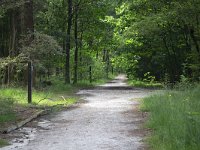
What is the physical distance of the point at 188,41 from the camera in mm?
29141

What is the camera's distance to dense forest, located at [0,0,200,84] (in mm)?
20547

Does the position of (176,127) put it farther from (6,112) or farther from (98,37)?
(98,37)

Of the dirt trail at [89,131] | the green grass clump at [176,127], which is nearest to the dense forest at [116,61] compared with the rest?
the green grass clump at [176,127]

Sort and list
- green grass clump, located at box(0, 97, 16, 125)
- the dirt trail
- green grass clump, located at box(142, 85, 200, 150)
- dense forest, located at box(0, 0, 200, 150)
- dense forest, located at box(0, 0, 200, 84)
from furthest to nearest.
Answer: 1. dense forest, located at box(0, 0, 200, 84)
2. green grass clump, located at box(0, 97, 16, 125)
3. dense forest, located at box(0, 0, 200, 150)
4. the dirt trail
5. green grass clump, located at box(142, 85, 200, 150)

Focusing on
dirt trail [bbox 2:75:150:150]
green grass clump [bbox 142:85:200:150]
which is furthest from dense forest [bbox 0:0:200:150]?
dirt trail [bbox 2:75:150:150]

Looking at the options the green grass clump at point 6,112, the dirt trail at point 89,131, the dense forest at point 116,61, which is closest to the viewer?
the dirt trail at point 89,131

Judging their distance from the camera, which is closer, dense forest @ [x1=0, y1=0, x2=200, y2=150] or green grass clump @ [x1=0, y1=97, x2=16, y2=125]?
dense forest @ [x1=0, y1=0, x2=200, y2=150]

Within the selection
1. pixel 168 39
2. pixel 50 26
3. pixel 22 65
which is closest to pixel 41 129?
pixel 22 65

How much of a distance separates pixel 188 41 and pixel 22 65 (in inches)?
610

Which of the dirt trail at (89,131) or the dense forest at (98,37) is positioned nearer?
the dirt trail at (89,131)

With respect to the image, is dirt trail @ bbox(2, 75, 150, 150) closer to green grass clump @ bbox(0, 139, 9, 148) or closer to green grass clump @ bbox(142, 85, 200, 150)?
green grass clump @ bbox(0, 139, 9, 148)

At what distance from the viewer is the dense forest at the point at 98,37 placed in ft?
67.4

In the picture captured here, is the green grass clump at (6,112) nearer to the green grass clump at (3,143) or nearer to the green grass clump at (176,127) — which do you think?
the green grass clump at (3,143)

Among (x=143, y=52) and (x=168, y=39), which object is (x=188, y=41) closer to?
(x=168, y=39)
